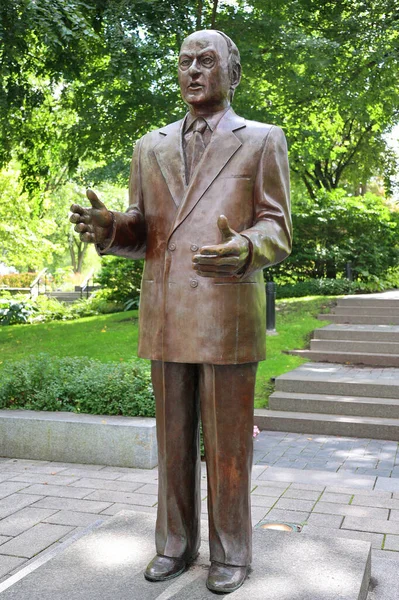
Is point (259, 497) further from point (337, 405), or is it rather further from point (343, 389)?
point (343, 389)

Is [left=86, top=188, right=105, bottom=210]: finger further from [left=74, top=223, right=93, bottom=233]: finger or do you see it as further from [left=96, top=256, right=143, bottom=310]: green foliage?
[left=96, top=256, right=143, bottom=310]: green foliage

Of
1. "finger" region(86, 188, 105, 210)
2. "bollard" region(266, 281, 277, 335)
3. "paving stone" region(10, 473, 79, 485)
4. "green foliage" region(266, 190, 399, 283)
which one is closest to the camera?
"finger" region(86, 188, 105, 210)

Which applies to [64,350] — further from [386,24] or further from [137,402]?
[386,24]

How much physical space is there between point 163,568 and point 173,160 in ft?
6.62

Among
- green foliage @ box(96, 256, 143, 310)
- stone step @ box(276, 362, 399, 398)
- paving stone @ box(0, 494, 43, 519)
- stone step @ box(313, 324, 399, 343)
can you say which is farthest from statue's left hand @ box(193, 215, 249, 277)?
green foliage @ box(96, 256, 143, 310)

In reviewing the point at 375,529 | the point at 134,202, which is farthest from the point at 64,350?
the point at 134,202

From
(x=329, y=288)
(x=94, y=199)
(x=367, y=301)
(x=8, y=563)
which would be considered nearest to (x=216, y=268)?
(x=94, y=199)

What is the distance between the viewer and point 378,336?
40.1 feet

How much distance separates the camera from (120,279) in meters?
18.8

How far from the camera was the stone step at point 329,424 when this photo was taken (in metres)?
8.30

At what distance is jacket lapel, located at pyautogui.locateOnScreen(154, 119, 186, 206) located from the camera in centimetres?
320

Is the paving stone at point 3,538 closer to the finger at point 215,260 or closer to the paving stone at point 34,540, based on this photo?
the paving stone at point 34,540

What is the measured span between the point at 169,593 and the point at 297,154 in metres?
13.8

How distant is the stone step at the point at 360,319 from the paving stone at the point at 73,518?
9603 mm
